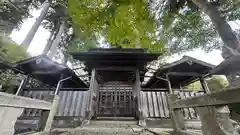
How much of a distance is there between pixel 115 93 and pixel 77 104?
223cm

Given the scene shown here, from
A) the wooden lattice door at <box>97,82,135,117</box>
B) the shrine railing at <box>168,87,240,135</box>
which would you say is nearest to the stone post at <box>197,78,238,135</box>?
the shrine railing at <box>168,87,240,135</box>

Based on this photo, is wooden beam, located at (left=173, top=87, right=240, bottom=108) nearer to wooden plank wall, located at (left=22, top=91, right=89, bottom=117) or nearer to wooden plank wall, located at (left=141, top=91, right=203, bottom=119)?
wooden plank wall, located at (left=141, top=91, right=203, bottom=119)

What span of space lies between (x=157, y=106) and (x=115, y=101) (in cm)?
236

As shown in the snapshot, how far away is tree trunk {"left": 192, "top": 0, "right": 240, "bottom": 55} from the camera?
527 centimetres

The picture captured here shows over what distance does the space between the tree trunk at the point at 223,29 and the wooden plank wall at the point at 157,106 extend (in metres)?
3.03

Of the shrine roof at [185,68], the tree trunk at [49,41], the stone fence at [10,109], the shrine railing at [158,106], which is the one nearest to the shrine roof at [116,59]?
the shrine roof at [185,68]

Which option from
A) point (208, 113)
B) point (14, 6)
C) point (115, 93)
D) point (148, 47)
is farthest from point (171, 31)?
point (14, 6)

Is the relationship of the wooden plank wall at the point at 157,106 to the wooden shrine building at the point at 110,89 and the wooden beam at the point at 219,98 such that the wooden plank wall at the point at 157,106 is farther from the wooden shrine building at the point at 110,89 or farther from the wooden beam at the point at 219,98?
the wooden beam at the point at 219,98

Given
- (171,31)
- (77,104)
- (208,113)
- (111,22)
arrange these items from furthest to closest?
(171,31) < (77,104) < (111,22) < (208,113)

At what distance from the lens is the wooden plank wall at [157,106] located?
646 centimetres

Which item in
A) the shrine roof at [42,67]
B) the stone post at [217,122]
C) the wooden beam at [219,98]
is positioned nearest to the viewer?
the wooden beam at [219,98]

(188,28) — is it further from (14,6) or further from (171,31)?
(14,6)

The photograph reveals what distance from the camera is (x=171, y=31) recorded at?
10.1m

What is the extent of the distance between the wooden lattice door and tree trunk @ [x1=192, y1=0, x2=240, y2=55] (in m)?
5.24
